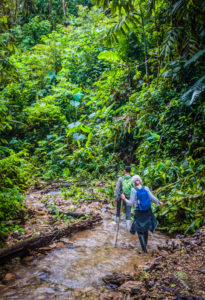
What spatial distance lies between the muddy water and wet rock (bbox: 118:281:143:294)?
0.24 m

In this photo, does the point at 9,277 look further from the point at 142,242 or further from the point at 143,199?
Answer: the point at 143,199

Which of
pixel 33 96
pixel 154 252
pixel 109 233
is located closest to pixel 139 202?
pixel 154 252

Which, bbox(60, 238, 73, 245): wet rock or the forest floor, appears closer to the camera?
the forest floor

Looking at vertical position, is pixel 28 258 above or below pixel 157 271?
below

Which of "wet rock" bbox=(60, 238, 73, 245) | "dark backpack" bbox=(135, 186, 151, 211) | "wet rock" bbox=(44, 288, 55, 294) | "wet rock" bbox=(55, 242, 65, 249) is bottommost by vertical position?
"wet rock" bbox=(60, 238, 73, 245)

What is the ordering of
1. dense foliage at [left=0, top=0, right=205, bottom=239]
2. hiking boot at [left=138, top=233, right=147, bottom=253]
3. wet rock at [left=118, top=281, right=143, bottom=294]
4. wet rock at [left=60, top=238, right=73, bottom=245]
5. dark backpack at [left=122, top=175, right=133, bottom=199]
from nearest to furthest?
1. wet rock at [left=118, top=281, right=143, bottom=294]
2. hiking boot at [left=138, top=233, right=147, bottom=253]
3. wet rock at [left=60, top=238, right=73, bottom=245]
4. dense foliage at [left=0, top=0, right=205, bottom=239]
5. dark backpack at [left=122, top=175, right=133, bottom=199]

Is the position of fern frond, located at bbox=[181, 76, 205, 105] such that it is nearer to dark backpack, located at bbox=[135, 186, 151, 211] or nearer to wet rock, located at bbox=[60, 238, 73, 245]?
dark backpack, located at bbox=[135, 186, 151, 211]

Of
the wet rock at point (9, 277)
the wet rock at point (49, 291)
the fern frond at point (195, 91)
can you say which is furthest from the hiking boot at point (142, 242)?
the fern frond at point (195, 91)

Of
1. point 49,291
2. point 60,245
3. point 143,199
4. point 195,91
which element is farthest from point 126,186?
point 49,291

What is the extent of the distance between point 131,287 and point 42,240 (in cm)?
206

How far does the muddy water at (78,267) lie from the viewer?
290cm

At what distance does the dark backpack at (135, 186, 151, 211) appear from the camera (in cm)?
425

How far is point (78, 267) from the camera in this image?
364cm

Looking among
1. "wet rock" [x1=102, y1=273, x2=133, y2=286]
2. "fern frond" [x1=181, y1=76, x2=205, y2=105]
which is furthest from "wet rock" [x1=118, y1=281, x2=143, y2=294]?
"fern frond" [x1=181, y1=76, x2=205, y2=105]
